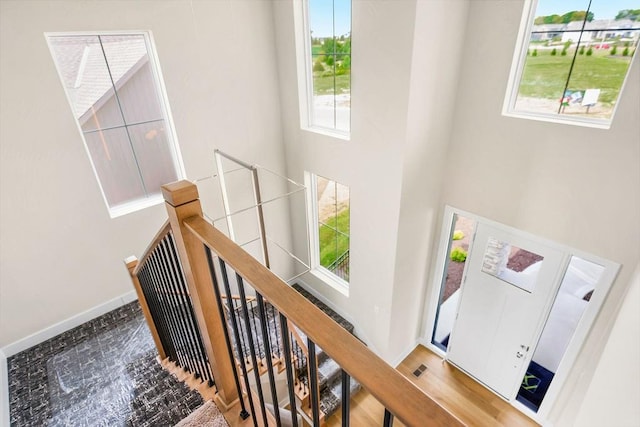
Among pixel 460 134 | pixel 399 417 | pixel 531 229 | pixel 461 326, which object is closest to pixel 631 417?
pixel 399 417

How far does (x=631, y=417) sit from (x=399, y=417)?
151 centimetres

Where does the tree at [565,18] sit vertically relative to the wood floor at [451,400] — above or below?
above

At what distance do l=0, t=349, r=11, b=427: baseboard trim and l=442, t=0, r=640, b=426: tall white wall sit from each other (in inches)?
185

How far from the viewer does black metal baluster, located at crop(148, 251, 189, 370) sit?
2061mm

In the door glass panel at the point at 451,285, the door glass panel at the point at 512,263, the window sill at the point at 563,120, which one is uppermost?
the window sill at the point at 563,120

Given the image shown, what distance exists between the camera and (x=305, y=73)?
14.3 ft

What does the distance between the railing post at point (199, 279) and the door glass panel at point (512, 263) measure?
3.28 m

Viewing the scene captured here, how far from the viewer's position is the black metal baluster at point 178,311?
1721 mm

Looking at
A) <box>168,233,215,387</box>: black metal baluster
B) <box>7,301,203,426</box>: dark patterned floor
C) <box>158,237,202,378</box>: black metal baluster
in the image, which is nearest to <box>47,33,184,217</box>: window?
<box>7,301,203,426</box>: dark patterned floor

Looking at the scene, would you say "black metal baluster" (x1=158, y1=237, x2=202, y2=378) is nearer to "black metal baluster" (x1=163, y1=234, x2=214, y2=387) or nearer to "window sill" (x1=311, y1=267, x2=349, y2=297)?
"black metal baluster" (x1=163, y1=234, x2=214, y2=387)

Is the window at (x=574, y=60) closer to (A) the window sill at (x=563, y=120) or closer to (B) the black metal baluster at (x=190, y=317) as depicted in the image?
(A) the window sill at (x=563, y=120)

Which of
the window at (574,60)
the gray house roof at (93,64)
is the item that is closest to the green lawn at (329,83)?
the window at (574,60)

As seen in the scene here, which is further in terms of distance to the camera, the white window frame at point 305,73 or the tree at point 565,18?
the white window frame at point 305,73

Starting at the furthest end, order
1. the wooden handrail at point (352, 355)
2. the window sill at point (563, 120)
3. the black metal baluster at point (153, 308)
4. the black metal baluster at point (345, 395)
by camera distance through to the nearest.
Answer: the window sill at point (563, 120) < the black metal baluster at point (153, 308) < the black metal baluster at point (345, 395) < the wooden handrail at point (352, 355)
